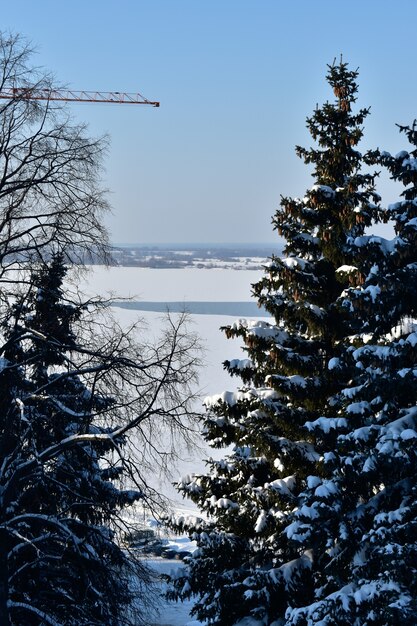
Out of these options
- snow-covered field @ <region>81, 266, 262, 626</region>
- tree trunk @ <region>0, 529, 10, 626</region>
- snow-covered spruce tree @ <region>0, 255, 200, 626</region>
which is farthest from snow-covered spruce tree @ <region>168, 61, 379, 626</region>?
tree trunk @ <region>0, 529, 10, 626</region>

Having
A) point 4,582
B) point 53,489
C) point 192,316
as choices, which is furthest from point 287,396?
point 192,316

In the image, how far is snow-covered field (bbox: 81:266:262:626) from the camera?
2086 centimetres

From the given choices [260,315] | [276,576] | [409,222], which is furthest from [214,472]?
[260,315]

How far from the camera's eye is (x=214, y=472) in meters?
14.3

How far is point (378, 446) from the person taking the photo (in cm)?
952

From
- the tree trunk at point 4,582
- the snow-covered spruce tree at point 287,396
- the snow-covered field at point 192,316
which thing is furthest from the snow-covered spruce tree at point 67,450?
the snow-covered spruce tree at point 287,396

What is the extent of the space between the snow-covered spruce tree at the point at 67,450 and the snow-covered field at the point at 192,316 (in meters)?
0.62

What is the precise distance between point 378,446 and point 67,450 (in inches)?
185

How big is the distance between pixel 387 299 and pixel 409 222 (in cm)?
98

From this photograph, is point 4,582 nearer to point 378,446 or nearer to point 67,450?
point 67,450

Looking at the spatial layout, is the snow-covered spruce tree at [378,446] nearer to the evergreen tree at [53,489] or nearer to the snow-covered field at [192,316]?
the snow-covered field at [192,316]

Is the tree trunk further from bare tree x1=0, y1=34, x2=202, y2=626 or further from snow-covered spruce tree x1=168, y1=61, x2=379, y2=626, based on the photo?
snow-covered spruce tree x1=168, y1=61, x2=379, y2=626

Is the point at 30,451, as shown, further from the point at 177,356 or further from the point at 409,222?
the point at 409,222

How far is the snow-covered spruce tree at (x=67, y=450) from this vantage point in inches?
423
